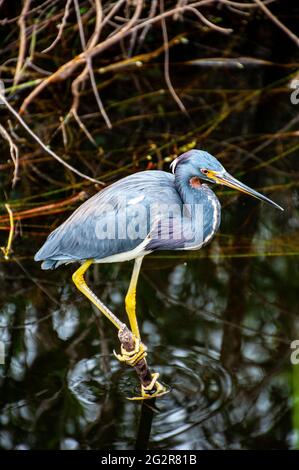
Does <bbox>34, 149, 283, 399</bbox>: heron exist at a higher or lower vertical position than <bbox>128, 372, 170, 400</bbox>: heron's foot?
higher

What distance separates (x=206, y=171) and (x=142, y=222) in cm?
41

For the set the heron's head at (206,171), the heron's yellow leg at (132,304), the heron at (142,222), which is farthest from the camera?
the heron's yellow leg at (132,304)

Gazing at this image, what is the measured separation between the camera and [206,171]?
13.0 ft

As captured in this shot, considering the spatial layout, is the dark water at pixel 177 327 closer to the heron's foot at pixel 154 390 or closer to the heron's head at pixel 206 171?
the heron's foot at pixel 154 390

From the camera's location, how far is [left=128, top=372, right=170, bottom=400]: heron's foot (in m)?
4.08

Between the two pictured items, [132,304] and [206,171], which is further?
[132,304]

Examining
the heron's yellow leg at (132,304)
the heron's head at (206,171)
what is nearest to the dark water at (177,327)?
the heron's yellow leg at (132,304)

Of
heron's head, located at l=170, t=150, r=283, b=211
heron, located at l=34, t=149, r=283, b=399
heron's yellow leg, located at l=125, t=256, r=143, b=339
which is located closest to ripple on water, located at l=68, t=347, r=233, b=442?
heron, located at l=34, t=149, r=283, b=399

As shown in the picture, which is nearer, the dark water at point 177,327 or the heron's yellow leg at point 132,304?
the dark water at point 177,327

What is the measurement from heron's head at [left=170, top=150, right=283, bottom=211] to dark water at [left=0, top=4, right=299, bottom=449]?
0.94m

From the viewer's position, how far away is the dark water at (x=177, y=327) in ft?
12.9

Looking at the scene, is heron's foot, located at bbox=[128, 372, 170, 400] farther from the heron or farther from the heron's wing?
the heron's wing

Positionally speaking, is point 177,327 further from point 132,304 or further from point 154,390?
point 154,390

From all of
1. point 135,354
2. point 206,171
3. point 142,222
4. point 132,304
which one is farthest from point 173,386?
point 206,171
